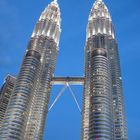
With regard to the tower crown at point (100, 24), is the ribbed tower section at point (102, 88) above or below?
below

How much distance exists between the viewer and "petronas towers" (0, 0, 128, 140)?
423 ft

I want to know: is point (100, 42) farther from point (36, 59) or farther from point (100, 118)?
point (100, 118)

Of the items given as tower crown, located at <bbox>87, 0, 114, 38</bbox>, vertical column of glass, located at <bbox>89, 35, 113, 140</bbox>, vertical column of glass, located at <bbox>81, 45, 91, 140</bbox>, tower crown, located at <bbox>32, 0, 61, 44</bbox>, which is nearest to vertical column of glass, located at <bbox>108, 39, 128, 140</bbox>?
vertical column of glass, located at <bbox>89, 35, 113, 140</bbox>

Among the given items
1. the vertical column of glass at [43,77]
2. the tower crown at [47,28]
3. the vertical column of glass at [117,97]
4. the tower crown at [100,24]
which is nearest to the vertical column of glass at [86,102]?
the vertical column of glass at [117,97]

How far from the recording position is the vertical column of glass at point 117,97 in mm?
131375

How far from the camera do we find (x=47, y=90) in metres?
162

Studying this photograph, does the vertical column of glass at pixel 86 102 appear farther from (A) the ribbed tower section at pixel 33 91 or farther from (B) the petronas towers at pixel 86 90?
(A) the ribbed tower section at pixel 33 91

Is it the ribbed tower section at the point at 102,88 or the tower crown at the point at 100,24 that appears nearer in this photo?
the ribbed tower section at the point at 102,88

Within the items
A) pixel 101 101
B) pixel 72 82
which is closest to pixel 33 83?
pixel 72 82

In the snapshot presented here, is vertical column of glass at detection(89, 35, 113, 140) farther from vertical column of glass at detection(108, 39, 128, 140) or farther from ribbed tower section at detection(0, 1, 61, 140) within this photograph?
ribbed tower section at detection(0, 1, 61, 140)

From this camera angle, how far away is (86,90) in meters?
154

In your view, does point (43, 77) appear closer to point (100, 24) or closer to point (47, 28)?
point (47, 28)

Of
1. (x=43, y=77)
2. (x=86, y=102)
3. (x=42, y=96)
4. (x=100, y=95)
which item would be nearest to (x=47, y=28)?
(x=43, y=77)

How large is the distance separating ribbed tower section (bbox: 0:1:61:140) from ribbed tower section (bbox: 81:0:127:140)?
952 inches
